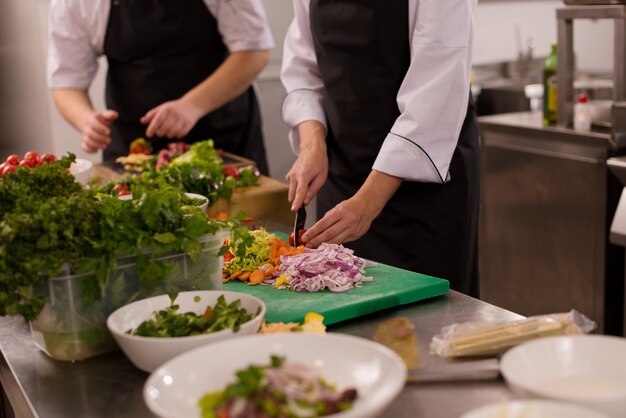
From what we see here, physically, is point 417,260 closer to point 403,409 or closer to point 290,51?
point 290,51

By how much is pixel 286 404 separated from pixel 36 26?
3.64 m

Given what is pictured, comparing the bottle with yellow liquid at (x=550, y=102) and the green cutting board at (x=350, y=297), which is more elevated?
the bottle with yellow liquid at (x=550, y=102)

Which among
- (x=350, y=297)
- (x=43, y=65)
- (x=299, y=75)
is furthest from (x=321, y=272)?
(x=43, y=65)

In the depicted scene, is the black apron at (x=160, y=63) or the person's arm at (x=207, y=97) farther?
the black apron at (x=160, y=63)

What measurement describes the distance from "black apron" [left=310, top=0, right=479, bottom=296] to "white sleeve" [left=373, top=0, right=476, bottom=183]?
0.14 m

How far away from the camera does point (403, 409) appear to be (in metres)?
1.15

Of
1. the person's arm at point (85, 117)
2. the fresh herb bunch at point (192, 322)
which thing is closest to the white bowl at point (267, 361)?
the fresh herb bunch at point (192, 322)

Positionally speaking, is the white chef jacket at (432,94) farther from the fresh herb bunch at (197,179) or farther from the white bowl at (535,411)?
the white bowl at (535,411)

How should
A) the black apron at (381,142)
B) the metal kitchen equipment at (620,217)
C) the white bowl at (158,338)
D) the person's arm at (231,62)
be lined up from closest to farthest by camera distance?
the white bowl at (158,338) < the black apron at (381,142) < the metal kitchen equipment at (620,217) < the person's arm at (231,62)

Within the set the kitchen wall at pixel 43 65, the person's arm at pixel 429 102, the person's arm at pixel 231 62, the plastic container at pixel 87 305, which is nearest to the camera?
the plastic container at pixel 87 305

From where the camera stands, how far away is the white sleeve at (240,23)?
299cm

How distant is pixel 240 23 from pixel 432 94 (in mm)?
1202

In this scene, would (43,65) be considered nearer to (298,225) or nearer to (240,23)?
(240,23)

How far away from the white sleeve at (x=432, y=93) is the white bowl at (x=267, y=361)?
3.04ft
